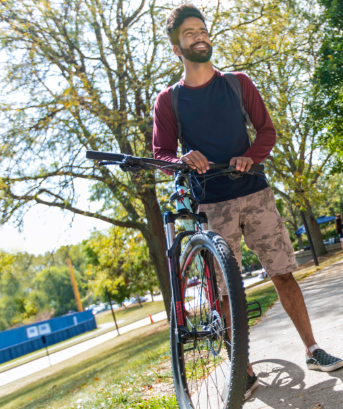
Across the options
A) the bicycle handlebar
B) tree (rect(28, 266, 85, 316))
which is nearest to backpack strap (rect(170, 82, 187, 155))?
the bicycle handlebar

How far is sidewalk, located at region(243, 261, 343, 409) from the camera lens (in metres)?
2.12

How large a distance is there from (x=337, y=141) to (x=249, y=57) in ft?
12.6

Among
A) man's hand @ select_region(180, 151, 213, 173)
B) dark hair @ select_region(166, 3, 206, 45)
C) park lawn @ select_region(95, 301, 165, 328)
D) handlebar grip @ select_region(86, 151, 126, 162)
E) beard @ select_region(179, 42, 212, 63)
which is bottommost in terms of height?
park lawn @ select_region(95, 301, 165, 328)

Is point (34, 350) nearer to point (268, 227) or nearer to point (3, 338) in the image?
point (3, 338)

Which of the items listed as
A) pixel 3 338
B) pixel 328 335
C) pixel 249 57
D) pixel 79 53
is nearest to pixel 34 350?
pixel 3 338

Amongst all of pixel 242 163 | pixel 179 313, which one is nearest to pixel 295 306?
pixel 179 313

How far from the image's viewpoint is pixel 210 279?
220cm

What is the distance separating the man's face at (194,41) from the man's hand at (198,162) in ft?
2.44

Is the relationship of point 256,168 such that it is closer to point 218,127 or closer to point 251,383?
point 218,127

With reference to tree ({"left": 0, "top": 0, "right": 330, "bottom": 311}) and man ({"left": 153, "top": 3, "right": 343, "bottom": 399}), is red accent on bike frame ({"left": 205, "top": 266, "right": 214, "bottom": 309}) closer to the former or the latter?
man ({"left": 153, "top": 3, "right": 343, "bottom": 399})

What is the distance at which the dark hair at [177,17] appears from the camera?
2.62 metres

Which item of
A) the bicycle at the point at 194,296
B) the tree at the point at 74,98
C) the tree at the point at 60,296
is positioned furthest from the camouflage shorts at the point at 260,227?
the tree at the point at 60,296

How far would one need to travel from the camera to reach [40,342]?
32312 millimetres

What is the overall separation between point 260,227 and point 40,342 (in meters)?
33.3
